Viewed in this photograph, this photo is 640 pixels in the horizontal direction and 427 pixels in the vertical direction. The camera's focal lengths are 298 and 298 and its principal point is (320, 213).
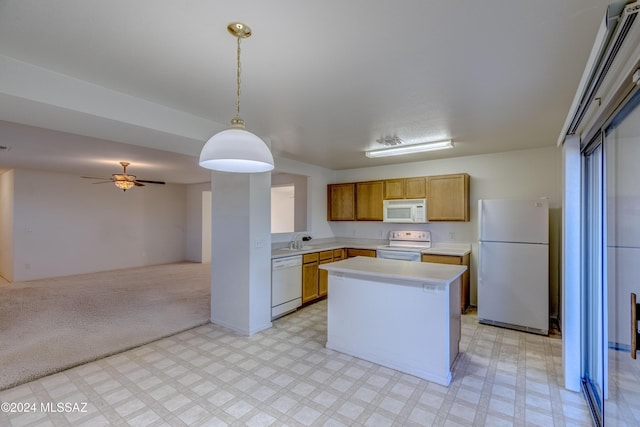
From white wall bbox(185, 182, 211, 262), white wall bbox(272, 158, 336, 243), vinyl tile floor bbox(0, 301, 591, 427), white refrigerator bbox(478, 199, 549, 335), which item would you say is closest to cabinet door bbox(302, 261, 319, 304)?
white wall bbox(272, 158, 336, 243)

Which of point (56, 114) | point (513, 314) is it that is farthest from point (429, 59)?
point (513, 314)

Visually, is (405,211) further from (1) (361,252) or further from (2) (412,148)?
(2) (412,148)

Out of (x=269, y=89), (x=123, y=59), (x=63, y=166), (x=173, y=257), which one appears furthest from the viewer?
(x=173, y=257)

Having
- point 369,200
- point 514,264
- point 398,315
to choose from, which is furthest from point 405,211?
point 398,315

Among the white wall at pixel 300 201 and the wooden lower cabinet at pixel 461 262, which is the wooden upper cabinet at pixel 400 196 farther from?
the wooden lower cabinet at pixel 461 262

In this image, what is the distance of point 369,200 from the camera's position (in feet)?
17.8

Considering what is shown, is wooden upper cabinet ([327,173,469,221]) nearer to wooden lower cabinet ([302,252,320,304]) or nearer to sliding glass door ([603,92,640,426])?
wooden lower cabinet ([302,252,320,304])

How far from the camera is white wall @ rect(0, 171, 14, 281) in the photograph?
6.20 m

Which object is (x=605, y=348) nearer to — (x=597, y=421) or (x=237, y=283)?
(x=597, y=421)

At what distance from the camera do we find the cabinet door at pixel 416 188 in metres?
4.80

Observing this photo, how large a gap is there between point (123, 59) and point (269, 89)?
968mm

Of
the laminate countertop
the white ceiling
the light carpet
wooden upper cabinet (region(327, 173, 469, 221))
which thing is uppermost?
the white ceiling

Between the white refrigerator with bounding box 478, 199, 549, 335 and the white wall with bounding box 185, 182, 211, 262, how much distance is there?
7.28 meters

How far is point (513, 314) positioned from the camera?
3664 mm
